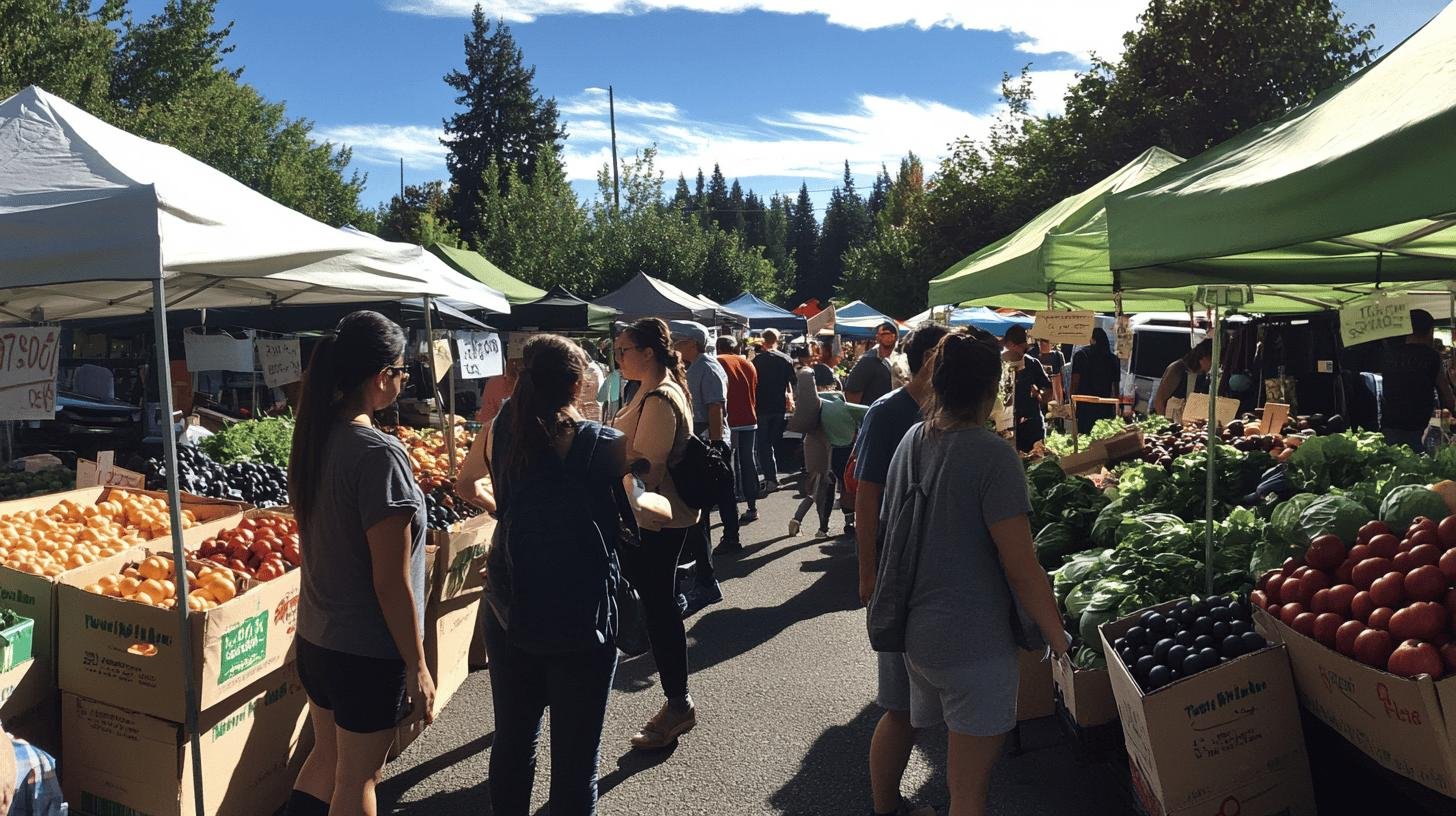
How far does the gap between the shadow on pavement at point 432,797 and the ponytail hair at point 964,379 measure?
2.07 m

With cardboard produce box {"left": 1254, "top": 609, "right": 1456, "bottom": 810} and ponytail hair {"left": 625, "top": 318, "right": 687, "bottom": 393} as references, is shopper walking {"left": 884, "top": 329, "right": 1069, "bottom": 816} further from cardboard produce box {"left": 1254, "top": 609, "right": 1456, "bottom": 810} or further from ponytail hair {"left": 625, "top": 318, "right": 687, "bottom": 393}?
ponytail hair {"left": 625, "top": 318, "right": 687, "bottom": 393}

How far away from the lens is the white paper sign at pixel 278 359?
21.4ft

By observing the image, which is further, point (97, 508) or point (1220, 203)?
point (97, 508)

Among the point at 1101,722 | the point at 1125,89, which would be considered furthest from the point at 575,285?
the point at 1101,722

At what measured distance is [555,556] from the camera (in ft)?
9.19

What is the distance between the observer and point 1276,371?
30.8 ft

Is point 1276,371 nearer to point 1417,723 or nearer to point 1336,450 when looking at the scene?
point 1336,450

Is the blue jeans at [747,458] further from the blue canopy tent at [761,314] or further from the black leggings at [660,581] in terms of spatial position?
the blue canopy tent at [761,314]

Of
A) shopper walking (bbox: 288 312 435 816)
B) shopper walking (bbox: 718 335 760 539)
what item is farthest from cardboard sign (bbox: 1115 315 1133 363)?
shopper walking (bbox: 288 312 435 816)

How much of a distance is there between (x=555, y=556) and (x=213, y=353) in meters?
5.33

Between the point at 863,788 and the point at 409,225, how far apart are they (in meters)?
60.8

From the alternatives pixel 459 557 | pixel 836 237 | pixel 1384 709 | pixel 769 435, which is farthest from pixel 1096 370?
pixel 836 237

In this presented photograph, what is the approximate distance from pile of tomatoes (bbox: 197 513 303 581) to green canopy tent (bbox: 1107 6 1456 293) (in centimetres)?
350

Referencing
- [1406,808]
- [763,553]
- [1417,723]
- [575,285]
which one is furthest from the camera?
[575,285]
